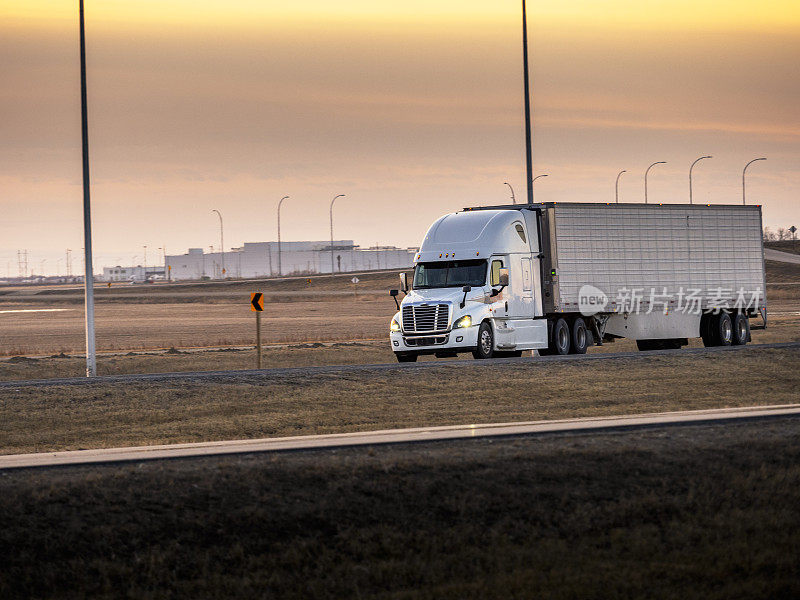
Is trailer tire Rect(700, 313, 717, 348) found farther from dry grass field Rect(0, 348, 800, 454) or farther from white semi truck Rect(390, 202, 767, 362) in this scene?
dry grass field Rect(0, 348, 800, 454)

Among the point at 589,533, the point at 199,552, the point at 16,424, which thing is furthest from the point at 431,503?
the point at 16,424

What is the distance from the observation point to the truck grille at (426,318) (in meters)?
29.1

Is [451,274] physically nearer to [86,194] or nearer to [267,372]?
[267,372]

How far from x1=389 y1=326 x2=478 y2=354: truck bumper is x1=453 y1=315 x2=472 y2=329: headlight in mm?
73

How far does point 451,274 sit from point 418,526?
62.9ft

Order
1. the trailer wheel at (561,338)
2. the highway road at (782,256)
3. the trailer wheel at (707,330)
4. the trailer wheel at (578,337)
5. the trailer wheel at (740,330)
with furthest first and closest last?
the highway road at (782,256), the trailer wheel at (740,330), the trailer wheel at (707,330), the trailer wheel at (578,337), the trailer wheel at (561,338)

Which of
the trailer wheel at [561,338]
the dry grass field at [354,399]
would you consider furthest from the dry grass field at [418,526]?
the trailer wheel at [561,338]

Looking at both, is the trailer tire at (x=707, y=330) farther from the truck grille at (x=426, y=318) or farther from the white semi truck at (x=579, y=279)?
the truck grille at (x=426, y=318)

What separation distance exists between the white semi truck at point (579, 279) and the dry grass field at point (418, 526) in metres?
16.3

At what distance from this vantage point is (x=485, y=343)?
2978 centimetres

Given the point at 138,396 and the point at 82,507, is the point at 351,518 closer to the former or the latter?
the point at 82,507

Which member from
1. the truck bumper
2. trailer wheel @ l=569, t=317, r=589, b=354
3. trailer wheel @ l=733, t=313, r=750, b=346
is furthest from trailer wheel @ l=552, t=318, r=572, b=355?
trailer wheel @ l=733, t=313, r=750, b=346

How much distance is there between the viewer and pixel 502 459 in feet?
41.7

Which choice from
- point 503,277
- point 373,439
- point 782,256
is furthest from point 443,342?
point 782,256
